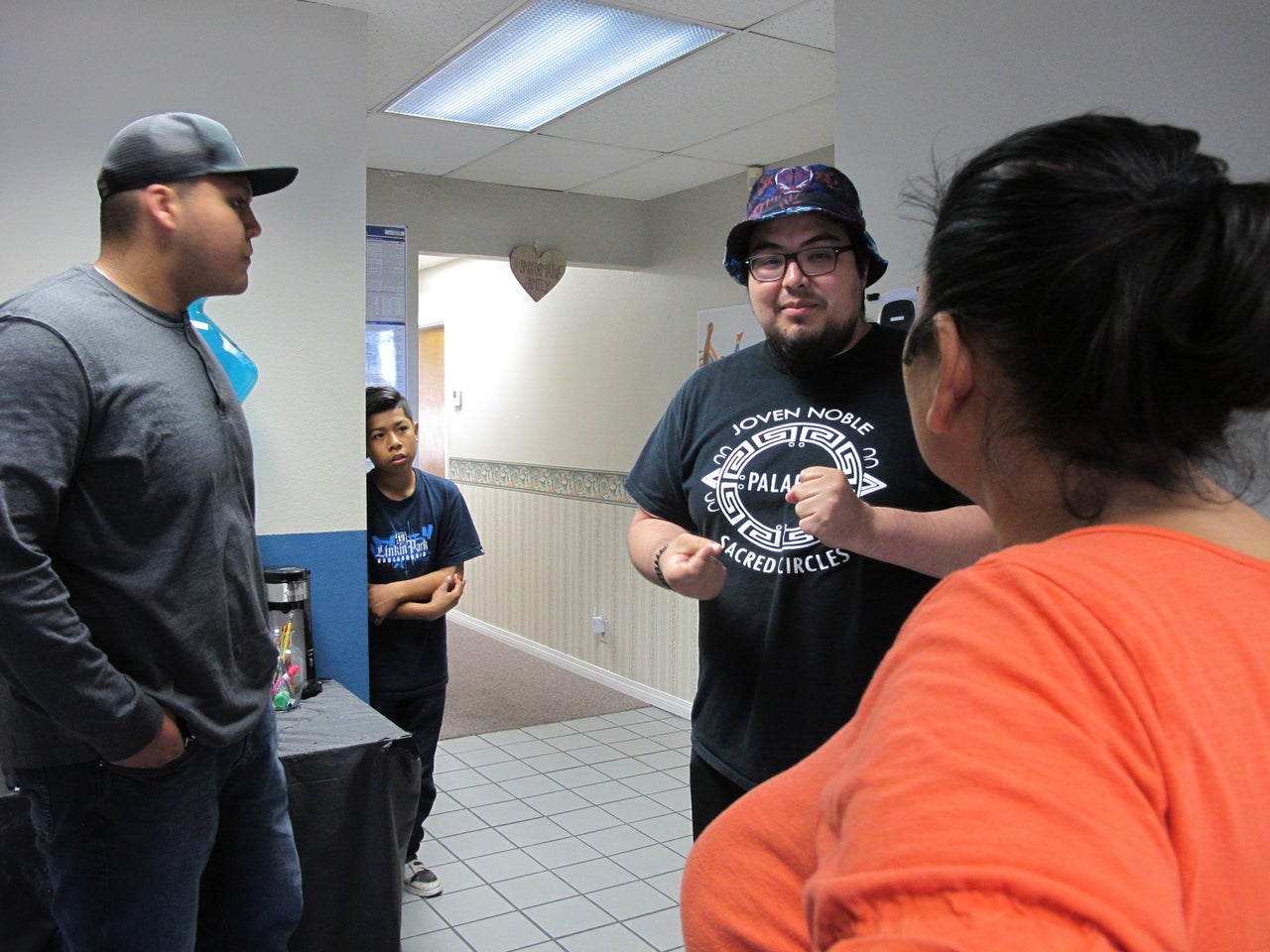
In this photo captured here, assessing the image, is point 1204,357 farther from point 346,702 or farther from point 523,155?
point 523,155

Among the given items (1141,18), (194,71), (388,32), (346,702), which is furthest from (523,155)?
(1141,18)

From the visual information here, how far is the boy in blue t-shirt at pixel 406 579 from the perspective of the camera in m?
2.92

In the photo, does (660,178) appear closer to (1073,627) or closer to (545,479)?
(545,479)

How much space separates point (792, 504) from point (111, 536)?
102 cm

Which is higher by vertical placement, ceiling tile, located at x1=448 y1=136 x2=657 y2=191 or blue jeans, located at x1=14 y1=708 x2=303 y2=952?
ceiling tile, located at x1=448 y1=136 x2=657 y2=191

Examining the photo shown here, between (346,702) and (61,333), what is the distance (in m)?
1.44

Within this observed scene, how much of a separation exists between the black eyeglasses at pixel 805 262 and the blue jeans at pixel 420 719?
1.95 metres

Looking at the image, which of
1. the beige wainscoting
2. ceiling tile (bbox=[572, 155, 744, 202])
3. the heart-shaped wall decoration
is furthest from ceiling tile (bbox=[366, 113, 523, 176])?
the beige wainscoting

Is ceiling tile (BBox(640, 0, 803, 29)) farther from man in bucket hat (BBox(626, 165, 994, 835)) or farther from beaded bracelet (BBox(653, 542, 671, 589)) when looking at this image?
beaded bracelet (BBox(653, 542, 671, 589))

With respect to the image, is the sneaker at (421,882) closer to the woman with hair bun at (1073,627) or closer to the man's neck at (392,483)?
the man's neck at (392,483)

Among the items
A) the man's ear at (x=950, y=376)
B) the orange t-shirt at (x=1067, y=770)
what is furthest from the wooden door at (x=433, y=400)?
the orange t-shirt at (x=1067, y=770)

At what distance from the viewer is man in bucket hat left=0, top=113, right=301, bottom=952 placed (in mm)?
1377

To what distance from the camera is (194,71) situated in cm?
266

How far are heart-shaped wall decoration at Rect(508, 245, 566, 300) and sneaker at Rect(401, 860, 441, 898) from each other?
282 centimetres
